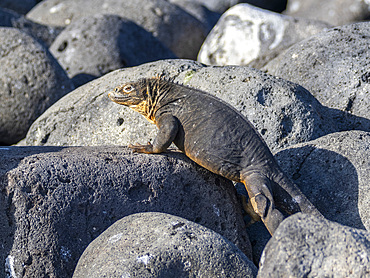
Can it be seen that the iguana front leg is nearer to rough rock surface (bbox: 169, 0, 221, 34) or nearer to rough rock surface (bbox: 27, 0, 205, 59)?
rough rock surface (bbox: 27, 0, 205, 59)

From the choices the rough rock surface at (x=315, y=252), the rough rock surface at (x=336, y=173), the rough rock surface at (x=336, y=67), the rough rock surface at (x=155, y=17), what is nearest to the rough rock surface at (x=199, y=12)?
the rough rock surface at (x=155, y=17)

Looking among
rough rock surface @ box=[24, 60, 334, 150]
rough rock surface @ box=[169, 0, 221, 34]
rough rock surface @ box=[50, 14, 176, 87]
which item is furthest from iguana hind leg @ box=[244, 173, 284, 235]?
rough rock surface @ box=[169, 0, 221, 34]

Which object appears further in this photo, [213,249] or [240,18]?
[240,18]

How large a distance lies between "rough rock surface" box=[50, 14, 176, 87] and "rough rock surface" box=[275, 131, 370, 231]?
14.7 ft

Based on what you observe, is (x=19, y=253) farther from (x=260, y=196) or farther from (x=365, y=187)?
(x=365, y=187)

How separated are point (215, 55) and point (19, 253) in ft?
20.4

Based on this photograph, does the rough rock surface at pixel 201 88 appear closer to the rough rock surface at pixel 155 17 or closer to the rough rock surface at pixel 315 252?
the rough rock surface at pixel 315 252

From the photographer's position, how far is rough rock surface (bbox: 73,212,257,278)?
10.4ft

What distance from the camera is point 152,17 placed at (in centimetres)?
1052

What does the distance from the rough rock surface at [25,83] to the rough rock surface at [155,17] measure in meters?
3.13

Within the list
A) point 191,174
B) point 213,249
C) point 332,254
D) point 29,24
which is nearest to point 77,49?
point 29,24

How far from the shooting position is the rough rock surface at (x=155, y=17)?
10555 millimetres

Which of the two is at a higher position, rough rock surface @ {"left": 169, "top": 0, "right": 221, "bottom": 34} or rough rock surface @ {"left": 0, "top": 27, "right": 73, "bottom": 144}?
rough rock surface @ {"left": 0, "top": 27, "right": 73, "bottom": 144}

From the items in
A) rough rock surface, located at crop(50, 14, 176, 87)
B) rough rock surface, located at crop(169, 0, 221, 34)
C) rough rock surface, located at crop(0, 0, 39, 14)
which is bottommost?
rough rock surface, located at crop(0, 0, 39, 14)
